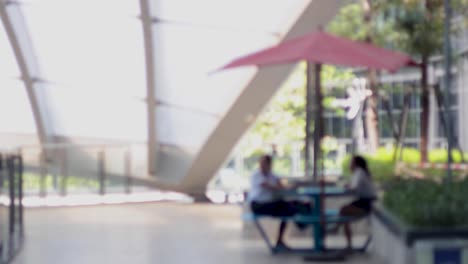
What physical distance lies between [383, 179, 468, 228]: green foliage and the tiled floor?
110 cm

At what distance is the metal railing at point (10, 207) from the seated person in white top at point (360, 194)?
164 inches

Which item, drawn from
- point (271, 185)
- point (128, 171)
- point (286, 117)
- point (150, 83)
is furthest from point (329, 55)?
point (286, 117)

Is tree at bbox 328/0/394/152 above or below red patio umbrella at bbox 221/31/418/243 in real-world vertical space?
above

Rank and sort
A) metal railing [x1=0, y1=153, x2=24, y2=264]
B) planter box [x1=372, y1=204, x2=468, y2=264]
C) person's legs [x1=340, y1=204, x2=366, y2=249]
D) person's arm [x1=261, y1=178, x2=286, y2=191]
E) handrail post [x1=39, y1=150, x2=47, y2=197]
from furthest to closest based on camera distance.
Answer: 1. handrail post [x1=39, y1=150, x2=47, y2=197]
2. person's arm [x1=261, y1=178, x2=286, y2=191]
3. person's legs [x1=340, y1=204, x2=366, y2=249]
4. metal railing [x1=0, y1=153, x2=24, y2=264]
5. planter box [x1=372, y1=204, x2=468, y2=264]

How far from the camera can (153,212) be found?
2130 cm

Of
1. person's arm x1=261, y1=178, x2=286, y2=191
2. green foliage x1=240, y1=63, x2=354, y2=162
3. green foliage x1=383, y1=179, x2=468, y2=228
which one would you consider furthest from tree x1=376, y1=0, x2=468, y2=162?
green foliage x1=240, y1=63, x2=354, y2=162

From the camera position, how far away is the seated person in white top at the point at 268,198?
512 inches

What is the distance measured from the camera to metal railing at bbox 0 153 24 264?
12.1 metres

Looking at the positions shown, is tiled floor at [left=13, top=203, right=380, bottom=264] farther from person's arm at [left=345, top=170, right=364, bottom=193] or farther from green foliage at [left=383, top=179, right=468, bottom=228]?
green foliage at [left=383, top=179, right=468, bottom=228]

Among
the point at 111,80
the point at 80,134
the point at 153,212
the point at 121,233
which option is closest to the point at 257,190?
the point at 121,233

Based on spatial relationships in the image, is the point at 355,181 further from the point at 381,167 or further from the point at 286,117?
the point at 286,117

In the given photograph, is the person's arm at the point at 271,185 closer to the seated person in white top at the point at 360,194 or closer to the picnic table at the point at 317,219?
the picnic table at the point at 317,219

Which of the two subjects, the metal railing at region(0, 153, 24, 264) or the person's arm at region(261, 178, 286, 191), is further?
the person's arm at region(261, 178, 286, 191)

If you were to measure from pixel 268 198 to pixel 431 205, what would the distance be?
3.53 meters
